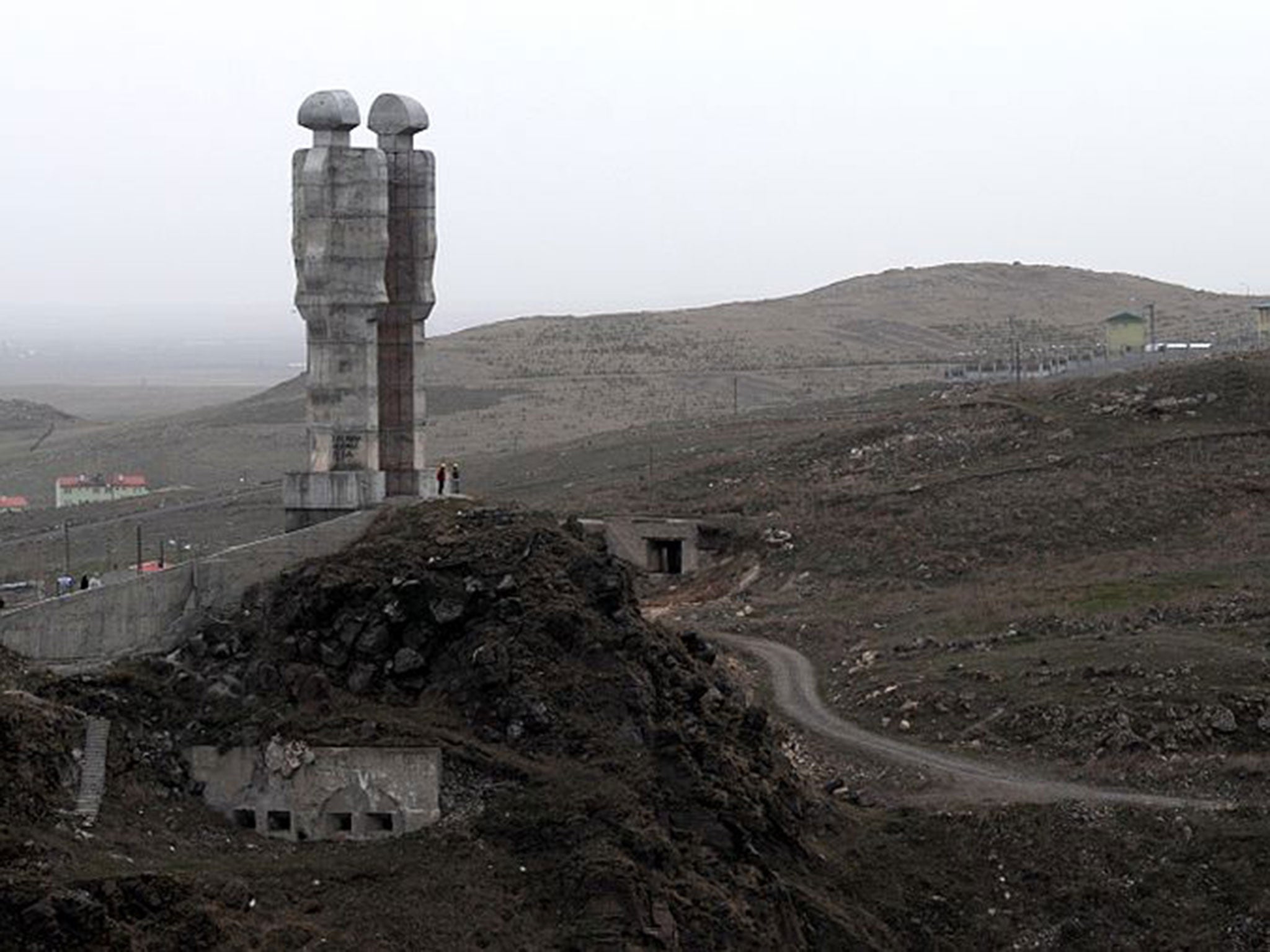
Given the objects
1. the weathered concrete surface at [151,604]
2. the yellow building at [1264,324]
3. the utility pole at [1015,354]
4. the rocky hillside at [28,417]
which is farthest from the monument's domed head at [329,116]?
the rocky hillside at [28,417]

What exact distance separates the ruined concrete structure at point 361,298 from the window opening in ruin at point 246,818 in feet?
20.8

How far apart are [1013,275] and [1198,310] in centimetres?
1877

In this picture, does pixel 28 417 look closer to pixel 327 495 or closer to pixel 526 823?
pixel 327 495

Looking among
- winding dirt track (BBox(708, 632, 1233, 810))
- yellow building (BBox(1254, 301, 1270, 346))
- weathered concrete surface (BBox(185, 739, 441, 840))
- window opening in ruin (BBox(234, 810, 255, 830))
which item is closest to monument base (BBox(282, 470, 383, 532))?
weathered concrete surface (BBox(185, 739, 441, 840))

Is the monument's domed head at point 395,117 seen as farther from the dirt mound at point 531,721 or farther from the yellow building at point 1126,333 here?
the yellow building at point 1126,333

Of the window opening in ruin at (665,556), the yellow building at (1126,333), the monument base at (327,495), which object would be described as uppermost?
the yellow building at (1126,333)

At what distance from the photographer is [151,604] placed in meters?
27.1

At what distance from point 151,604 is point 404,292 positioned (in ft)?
19.1

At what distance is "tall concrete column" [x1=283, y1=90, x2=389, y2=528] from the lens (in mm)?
29812

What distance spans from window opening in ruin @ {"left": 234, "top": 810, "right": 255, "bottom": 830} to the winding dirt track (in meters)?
10.0

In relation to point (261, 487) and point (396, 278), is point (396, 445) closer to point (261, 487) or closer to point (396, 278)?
point (396, 278)

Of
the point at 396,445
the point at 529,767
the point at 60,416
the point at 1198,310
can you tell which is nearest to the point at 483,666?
the point at 529,767

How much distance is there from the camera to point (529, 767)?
25.1 metres

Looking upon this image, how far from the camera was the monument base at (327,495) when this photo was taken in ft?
101
